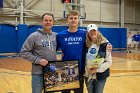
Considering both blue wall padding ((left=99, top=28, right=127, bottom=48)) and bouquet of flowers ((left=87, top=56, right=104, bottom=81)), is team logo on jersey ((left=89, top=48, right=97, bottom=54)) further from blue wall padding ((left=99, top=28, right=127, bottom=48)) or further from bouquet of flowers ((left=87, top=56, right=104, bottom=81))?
blue wall padding ((left=99, top=28, right=127, bottom=48))

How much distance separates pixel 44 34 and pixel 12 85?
3346 mm

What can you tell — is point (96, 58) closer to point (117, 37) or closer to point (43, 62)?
point (43, 62)

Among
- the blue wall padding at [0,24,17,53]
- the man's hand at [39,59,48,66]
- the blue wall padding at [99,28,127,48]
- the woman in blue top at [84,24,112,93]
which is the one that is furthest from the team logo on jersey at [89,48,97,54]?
the blue wall padding at [99,28,127,48]

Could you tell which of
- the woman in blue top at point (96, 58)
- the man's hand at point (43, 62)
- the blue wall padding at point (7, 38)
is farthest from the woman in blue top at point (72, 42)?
the blue wall padding at point (7, 38)

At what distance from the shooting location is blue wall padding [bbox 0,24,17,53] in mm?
13216

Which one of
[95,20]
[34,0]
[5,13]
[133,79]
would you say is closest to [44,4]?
[34,0]

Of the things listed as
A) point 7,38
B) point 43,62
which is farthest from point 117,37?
point 43,62

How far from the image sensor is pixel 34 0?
15383 mm

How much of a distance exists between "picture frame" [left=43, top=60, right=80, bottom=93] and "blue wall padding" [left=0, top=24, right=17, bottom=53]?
11125 mm

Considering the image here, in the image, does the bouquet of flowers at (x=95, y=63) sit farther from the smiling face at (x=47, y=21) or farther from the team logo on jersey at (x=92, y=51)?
the smiling face at (x=47, y=21)

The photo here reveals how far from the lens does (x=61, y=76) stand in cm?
273

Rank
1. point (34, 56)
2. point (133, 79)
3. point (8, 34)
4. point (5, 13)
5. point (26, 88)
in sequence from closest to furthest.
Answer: point (34, 56) → point (26, 88) → point (133, 79) → point (8, 34) → point (5, 13)

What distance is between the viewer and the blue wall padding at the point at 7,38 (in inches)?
520

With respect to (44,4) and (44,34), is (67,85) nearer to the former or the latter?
(44,34)
